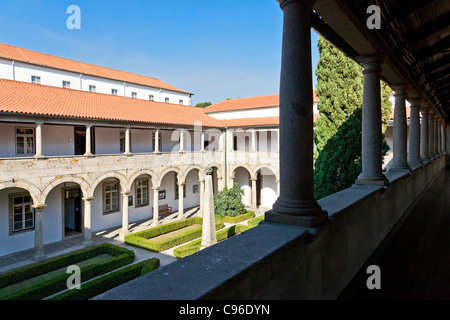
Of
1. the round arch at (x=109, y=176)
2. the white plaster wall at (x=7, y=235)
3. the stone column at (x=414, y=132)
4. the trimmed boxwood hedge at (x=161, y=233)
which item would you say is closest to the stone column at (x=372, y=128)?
the stone column at (x=414, y=132)

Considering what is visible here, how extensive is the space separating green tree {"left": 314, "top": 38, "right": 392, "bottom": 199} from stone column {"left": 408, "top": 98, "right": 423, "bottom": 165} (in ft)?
6.58

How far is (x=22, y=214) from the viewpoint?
15320mm

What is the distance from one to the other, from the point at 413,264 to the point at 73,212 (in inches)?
736

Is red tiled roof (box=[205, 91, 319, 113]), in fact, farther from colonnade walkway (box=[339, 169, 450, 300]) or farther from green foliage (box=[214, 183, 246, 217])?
colonnade walkway (box=[339, 169, 450, 300])

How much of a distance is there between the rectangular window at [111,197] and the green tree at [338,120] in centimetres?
1298

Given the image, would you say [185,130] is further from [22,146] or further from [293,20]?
[293,20]

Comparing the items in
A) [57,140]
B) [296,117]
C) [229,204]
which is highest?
[57,140]

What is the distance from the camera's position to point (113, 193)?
19.6 meters

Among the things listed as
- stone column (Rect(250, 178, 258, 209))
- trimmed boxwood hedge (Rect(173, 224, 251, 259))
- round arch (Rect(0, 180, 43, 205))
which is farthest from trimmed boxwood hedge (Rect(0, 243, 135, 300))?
stone column (Rect(250, 178, 258, 209))

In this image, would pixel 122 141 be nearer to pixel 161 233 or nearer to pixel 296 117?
pixel 161 233

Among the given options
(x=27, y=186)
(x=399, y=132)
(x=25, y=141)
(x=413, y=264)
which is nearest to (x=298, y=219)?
(x=413, y=264)

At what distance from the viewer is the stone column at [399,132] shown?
770 centimetres

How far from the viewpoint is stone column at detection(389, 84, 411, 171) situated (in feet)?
25.3
